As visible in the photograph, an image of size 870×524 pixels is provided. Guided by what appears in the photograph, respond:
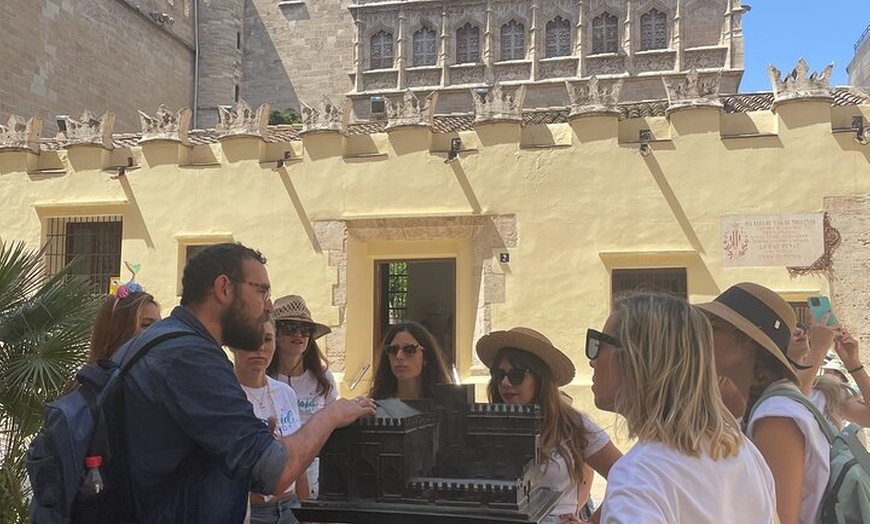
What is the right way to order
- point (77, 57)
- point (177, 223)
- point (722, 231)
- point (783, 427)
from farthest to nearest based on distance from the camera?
1. point (77, 57)
2. point (177, 223)
3. point (722, 231)
4. point (783, 427)

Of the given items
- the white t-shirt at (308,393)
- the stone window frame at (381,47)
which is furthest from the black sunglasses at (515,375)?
the stone window frame at (381,47)

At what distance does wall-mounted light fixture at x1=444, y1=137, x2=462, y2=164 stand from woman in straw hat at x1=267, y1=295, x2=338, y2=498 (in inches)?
236

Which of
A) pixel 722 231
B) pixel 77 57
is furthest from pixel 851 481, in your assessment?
pixel 77 57

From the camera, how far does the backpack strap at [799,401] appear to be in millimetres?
2297

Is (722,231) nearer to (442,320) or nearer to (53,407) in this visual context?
(442,320)

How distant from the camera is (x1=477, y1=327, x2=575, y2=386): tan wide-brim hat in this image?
3.47 metres

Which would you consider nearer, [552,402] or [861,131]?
[552,402]

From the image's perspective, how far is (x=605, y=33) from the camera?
29.6 metres

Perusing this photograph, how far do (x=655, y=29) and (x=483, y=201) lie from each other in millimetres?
21807

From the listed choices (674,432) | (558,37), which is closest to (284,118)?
(558,37)

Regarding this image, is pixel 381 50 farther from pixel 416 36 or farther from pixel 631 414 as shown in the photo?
pixel 631 414

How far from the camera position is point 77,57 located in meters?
22.8

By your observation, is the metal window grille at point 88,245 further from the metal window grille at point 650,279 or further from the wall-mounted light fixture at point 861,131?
the wall-mounted light fixture at point 861,131

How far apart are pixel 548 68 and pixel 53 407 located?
28.9m
